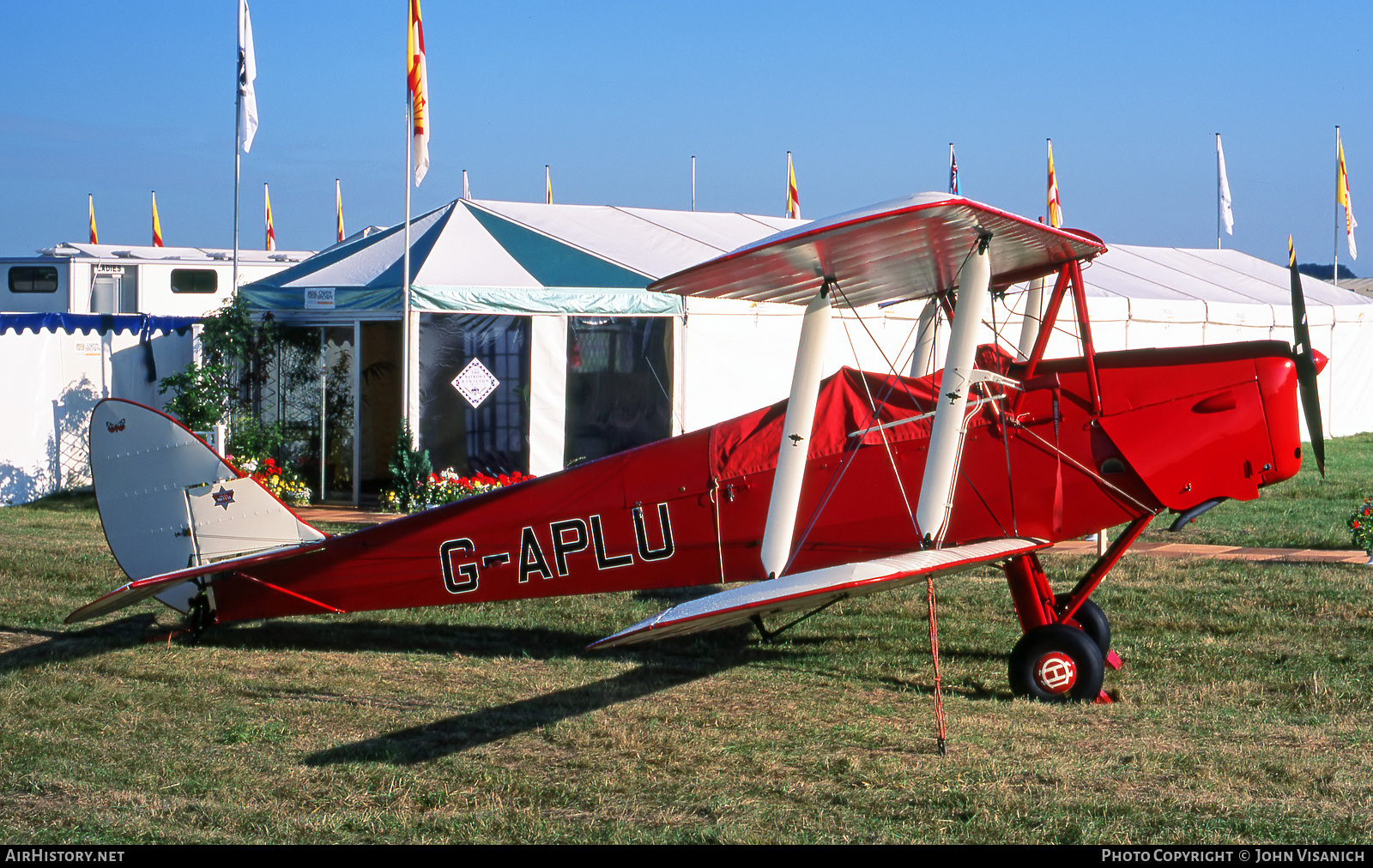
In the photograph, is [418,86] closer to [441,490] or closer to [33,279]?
[441,490]

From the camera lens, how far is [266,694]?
20.7 feet

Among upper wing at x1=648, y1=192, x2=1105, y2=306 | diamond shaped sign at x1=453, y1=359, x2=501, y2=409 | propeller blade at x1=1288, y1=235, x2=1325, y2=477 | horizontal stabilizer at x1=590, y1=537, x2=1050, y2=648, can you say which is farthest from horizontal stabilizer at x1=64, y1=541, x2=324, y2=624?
diamond shaped sign at x1=453, y1=359, x2=501, y2=409

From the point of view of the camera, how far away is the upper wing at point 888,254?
4.94 m

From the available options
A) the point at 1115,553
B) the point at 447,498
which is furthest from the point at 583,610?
the point at 447,498

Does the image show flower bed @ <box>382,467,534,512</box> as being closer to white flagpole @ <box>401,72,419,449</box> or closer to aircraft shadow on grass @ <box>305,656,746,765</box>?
white flagpole @ <box>401,72,419,449</box>

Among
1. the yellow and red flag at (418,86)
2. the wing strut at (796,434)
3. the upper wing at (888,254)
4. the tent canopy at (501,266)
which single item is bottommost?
the wing strut at (796,434)

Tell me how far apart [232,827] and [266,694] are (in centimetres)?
209

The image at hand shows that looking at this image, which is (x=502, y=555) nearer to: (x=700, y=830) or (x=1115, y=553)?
(x=700, y=830)

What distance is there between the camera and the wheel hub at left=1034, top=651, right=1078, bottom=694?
5.98 m

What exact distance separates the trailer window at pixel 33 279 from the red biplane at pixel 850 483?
49.9ft

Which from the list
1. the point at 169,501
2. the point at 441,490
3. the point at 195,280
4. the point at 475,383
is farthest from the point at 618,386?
the point at 195,280

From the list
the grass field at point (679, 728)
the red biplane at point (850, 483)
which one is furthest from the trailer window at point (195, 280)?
the red biplane at point (850, 483)

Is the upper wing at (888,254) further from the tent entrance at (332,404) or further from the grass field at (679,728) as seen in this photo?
the tent entrance at (332,404)

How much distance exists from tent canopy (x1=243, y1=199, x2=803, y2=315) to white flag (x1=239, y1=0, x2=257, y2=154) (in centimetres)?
192
